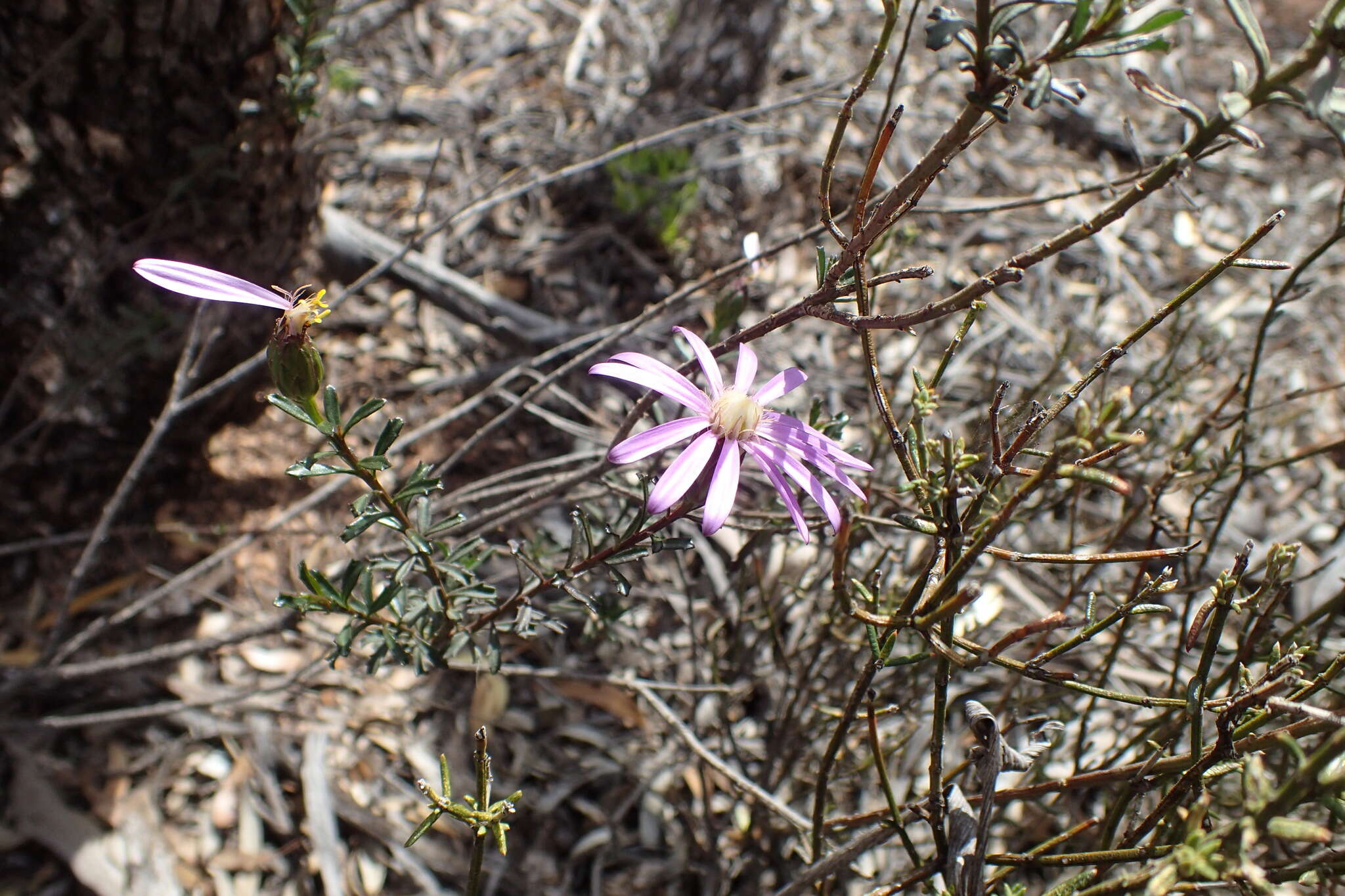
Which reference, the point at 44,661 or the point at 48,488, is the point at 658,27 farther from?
the point at 44,661

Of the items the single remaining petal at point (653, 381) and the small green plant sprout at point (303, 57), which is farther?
the small green plant sprout at point (303, 57)

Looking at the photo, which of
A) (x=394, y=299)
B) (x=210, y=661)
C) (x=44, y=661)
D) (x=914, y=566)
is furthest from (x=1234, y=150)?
(x=44, y=661)

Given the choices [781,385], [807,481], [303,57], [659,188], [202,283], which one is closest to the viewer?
[202,283]

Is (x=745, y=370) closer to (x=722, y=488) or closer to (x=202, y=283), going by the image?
(x=722, y=488)

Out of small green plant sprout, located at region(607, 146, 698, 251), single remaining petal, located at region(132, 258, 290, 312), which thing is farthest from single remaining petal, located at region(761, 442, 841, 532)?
small green plant sprout, located at region(607, 146, 698, 251)

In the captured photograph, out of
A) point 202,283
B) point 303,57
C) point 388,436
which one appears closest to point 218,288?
point 202,283

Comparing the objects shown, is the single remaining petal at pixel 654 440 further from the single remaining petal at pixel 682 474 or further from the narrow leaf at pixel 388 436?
the narrow leaf at pixel 388 436

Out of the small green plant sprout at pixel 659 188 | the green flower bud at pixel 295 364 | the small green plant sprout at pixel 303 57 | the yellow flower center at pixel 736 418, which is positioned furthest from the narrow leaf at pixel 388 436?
the small green plant sprout at pixel 659 188
